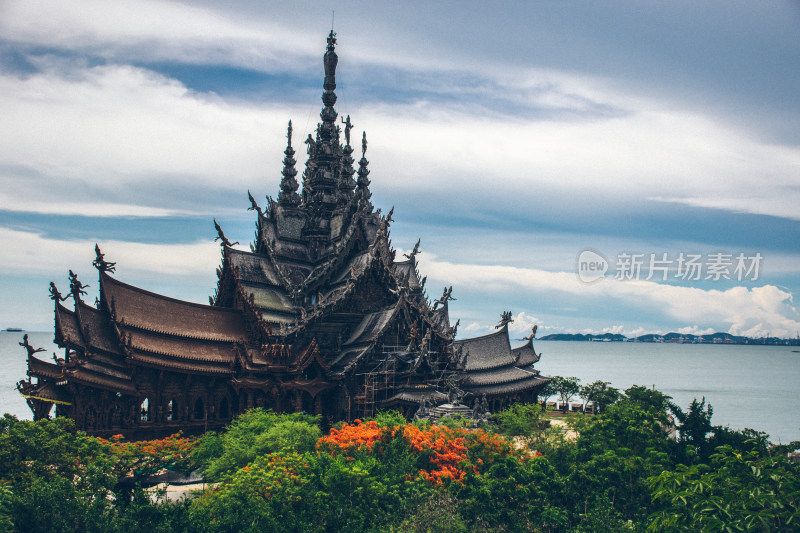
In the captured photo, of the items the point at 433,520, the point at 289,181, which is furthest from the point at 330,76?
the point at 433,520

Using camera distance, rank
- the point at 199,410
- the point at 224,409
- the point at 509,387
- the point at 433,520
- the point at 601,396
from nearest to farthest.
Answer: the point at 433,520 < the point at 199,410 < the point at 224,409 < the point at 509,387 < the point at 601,396

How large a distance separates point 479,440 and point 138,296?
2210 cm

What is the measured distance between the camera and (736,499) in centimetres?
1627

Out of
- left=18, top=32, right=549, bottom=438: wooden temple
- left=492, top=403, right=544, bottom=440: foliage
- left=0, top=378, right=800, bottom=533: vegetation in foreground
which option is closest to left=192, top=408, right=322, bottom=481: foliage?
left=0, top=378, right=800, bottom=533: vegetation in foreground

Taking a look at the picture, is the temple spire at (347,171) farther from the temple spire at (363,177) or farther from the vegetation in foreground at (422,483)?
the vegetation in foreground at (422,483)

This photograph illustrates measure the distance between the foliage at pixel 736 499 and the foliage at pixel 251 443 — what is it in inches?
519

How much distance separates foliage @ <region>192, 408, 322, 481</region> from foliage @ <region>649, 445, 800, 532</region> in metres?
13.2

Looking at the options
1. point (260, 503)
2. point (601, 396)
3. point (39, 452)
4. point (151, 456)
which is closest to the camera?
point (260, 503)

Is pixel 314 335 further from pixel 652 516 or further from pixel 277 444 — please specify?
pixel 652 516

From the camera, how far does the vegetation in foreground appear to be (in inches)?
695

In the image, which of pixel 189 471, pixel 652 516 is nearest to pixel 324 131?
pixel 189 471

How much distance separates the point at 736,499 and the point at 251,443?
57.7 feet

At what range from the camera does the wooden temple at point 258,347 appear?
1326 inches

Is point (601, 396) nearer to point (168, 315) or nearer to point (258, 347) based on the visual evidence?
point (258, 347)
